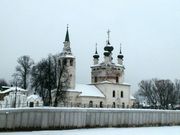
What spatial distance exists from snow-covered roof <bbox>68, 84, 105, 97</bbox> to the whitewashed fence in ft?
112

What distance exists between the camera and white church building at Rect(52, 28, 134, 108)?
85.9 m

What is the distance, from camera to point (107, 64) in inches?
3725

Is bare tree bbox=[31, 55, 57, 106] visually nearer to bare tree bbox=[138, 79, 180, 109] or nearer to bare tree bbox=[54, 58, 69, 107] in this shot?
bare tree bbox=[54, 58, 69, 107]

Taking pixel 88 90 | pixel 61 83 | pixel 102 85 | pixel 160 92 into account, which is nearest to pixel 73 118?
pixel 61 83

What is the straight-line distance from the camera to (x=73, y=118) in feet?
142

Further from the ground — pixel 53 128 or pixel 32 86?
pixel 32 86

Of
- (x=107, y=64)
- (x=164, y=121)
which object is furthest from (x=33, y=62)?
(x=164, y=121)

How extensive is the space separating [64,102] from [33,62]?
15.3 meters

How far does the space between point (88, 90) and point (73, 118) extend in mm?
47305

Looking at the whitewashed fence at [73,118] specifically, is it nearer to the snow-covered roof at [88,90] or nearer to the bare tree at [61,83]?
the bare tree at [61,83]

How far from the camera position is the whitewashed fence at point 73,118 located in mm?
39500

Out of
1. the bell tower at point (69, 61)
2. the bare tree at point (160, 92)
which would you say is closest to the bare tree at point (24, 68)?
the bell tower at point (69, 61)

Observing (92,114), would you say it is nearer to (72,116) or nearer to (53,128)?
(72,116)

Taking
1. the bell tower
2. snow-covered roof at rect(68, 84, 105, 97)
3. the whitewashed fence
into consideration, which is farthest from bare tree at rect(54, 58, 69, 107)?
the whitewashed fence
